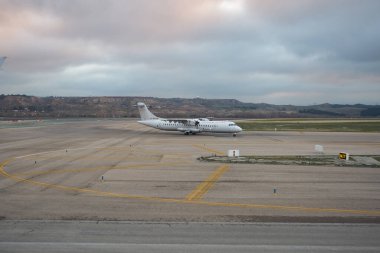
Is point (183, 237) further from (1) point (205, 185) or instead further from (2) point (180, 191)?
(1) point (205, 185)

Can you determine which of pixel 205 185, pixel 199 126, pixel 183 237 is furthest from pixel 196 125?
pixel 183 237

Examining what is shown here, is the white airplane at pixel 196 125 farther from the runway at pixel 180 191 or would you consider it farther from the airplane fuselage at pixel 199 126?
the runway at pixel 180 191

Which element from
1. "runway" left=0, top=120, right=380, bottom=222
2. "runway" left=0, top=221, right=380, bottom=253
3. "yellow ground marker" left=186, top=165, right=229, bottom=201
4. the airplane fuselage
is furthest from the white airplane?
"runway" left=0, top=221, right=380, bottom=253

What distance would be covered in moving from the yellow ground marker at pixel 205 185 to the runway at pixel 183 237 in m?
4.58

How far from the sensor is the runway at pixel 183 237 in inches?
438

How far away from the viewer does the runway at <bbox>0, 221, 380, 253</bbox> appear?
11133mm

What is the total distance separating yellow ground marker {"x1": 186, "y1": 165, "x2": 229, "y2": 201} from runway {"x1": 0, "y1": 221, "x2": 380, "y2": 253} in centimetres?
458

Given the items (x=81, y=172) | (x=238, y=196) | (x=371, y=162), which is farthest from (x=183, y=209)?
(x=371, y=162)

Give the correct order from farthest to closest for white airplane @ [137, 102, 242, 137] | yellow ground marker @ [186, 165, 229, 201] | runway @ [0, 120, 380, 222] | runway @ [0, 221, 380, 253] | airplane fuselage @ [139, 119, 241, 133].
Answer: white airplane @ [137, 102, 242, 137], airplane fuselage @ [139, 119, 241, 133], yellow ground marker @ [186, 165, 229, 201], runway @ [0, 120, 380, 222], runway @ [0, 221, 380, 253]

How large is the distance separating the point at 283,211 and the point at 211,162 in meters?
14.3

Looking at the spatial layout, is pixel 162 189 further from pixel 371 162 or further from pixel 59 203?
pixel 371 162

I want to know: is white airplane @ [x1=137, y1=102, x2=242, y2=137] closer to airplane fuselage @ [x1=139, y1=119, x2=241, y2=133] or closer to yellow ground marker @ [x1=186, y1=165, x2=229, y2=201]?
airplane fuselage @ [x1=139, y1=119, x2=241, y2=133]

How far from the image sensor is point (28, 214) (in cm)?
1484

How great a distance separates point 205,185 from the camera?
68.0 ft
